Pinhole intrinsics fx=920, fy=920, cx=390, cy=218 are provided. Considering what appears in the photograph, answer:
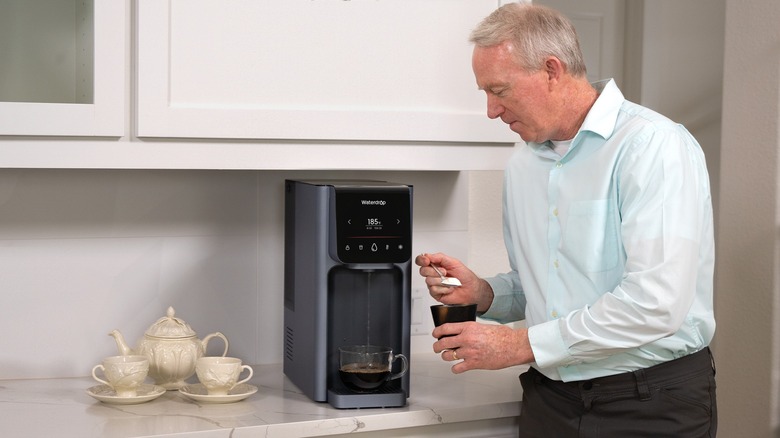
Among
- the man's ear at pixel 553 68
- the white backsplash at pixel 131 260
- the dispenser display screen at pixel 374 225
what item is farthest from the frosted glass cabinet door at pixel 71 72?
the man's ear at pixel 553 68

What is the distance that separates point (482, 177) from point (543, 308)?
64 cm

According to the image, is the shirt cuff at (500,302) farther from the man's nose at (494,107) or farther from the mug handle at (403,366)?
the man's nose at (494,107)

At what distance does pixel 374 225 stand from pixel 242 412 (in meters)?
0.41

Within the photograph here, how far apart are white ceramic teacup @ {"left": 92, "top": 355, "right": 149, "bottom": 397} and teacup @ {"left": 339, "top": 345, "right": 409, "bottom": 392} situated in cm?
37

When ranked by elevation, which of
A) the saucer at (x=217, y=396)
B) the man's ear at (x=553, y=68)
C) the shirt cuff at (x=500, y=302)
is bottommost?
the saucer at (x=217, y=396)

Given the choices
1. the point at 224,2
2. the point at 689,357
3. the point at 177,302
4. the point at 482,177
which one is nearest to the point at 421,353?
the point at 482,177

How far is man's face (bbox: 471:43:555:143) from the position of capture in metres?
1.54

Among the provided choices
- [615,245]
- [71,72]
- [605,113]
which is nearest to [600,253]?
[615,245]

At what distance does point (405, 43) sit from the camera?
5.87ft

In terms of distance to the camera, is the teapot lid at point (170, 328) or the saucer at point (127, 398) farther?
the teapot lid at point (170, 328)

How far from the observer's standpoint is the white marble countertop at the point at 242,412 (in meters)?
1.55

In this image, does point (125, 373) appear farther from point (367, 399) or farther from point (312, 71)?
point (312, 71)

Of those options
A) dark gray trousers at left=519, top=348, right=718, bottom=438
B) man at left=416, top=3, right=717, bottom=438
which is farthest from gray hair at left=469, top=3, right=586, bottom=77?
dark gray trousers at left=519, top=348, right=718, bottom=438

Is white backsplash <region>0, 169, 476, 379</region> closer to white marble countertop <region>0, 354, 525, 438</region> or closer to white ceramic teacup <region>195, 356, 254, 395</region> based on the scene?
white marble countertop <region>0, 354, 525, 438</region>
